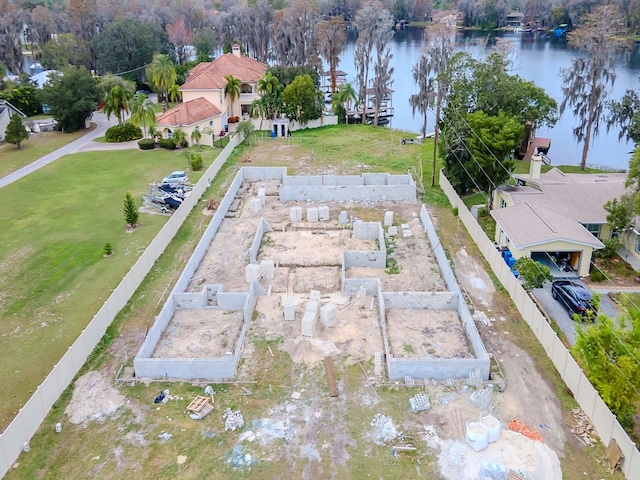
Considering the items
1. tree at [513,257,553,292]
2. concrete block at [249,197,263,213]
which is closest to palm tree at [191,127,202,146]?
concrete block at [249,197,263,213]

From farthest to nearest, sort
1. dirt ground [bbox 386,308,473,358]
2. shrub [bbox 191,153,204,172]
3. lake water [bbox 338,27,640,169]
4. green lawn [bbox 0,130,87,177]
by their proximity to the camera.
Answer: lake water [bbox 338,27,640,169]
green lawn [bbox 0,130,87,177]
shrub [bbox 191,153,204,172]
dirt ground [bbox 386,308,473,358]

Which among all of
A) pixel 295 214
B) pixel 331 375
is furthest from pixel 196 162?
pixel 331 375

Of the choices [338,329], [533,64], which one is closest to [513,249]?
[338,329]

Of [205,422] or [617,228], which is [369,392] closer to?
[205,422]

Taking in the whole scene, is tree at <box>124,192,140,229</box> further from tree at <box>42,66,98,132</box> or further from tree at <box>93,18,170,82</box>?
tree at <box>93,18,170,82</box>

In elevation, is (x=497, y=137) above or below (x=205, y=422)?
above
